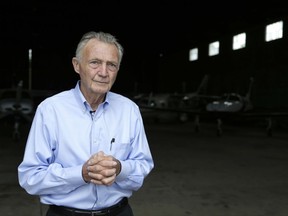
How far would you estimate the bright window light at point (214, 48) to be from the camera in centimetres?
2784

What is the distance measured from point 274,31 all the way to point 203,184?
1764cm

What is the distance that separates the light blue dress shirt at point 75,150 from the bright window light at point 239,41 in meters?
24.5

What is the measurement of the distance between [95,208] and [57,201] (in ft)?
0.55

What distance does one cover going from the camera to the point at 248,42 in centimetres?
2433

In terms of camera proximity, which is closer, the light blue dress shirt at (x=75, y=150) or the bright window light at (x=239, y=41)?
the light blue dress shirt at (x=75, y=150)

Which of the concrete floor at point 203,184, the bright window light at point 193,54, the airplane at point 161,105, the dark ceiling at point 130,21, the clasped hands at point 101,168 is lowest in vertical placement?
the concrete floor at point 203,184

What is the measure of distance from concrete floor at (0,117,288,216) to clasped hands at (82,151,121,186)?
363cm

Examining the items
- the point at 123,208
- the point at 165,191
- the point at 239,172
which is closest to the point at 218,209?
the point at 165,191

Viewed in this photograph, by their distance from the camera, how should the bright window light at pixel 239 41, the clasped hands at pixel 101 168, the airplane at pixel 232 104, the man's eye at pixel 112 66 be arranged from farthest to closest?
1. the bright window light at pixel 239 41
2. the airplane at pixel 232 104
3. the man's eye at pixel 112 66
4. the clasped hands at pixel 101 168

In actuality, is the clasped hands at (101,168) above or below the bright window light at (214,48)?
below

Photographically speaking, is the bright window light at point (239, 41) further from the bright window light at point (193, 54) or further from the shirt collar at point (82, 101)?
the shirt collar at point (82, 101)

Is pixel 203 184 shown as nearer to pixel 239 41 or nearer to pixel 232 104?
pixel 232 104

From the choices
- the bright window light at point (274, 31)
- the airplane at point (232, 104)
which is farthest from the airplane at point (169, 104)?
the bright window light at point (274, 31)

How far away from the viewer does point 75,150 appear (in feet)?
4.97
